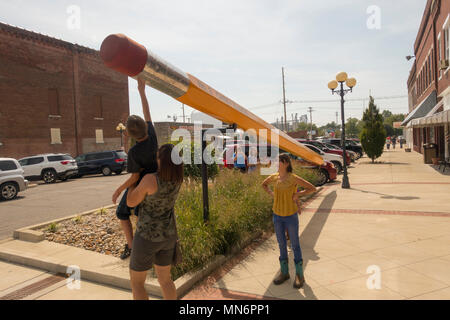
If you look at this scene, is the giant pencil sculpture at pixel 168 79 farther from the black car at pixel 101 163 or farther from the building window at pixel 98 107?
the building window at pixel 98 107

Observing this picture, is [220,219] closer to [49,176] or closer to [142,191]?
[142,191]

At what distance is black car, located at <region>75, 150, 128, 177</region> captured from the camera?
2208 cm

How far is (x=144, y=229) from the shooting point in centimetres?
287

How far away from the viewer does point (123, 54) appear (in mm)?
2783

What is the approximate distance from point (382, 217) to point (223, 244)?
4332 mm

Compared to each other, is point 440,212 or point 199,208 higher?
point 199,208

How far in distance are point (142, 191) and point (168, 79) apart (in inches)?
56.3

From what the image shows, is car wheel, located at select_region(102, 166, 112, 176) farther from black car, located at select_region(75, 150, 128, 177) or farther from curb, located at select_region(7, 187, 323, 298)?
curb, located at select_region(7, 187, 323, 298)

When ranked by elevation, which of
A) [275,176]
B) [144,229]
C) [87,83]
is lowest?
[144,229]

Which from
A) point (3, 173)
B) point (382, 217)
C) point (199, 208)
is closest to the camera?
point (199, 208)

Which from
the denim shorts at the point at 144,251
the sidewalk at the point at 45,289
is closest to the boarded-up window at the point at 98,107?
the sidewalk at the point at 45,289

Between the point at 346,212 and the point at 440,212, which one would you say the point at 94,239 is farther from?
the point at 440,212

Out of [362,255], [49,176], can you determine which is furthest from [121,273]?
[49,176]
